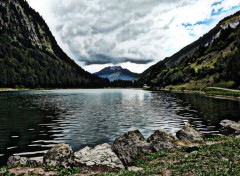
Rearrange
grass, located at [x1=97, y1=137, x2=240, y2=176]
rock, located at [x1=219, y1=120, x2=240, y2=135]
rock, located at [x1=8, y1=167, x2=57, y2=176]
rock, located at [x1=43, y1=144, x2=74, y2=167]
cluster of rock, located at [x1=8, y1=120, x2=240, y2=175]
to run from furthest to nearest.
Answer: rock, located at [x1=219, y1=120, x2=240, y2=135] → cluster of rock, located at [x1=8, y1=120, x2=240, y2=175] → rock, located at [x1=43, y1=144, x2=74, y2=167] → rock, located at [x1=8, y1=167, x2=57, y2=176] → grass, located at [x1=97, y1=137, x2=240, y2=176]

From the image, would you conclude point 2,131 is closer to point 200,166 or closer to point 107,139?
point 107,139

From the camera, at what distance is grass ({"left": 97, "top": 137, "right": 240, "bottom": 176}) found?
26375 millimetres

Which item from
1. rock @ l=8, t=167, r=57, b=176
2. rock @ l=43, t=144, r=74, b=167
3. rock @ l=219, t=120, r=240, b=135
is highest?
rock @ l=43, t=144, r=74, b=167

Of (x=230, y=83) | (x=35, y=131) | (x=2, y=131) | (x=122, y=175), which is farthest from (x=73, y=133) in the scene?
(x=230, y=83)

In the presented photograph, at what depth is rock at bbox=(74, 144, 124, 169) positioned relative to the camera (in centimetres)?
3438

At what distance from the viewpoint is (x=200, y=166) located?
2798 centimetres

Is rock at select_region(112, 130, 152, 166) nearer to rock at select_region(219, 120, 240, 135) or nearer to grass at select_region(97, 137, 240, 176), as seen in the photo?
grass at select_region(97, 137, 240, 176)

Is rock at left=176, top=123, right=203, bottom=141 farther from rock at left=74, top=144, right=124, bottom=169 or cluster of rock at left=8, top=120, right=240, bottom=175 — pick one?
rock at left=74, top=144, right=124, bottom=169

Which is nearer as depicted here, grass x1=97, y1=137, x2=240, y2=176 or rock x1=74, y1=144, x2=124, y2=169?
grass x1=97, y1=137, x2=240, y2=176

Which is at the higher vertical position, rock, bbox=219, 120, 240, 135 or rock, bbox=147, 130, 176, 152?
rock, bbox=147, 130, 176, 152

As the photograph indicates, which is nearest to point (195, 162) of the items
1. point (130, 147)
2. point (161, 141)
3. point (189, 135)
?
point (130, 147)

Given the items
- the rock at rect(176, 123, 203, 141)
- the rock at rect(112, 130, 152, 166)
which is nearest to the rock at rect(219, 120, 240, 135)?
the rock at rect(176, 123, 203, 141)

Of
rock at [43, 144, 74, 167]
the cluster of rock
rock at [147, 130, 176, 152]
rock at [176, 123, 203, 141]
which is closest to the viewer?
rock at [43, 144, 74, 167]

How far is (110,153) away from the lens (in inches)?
1426
